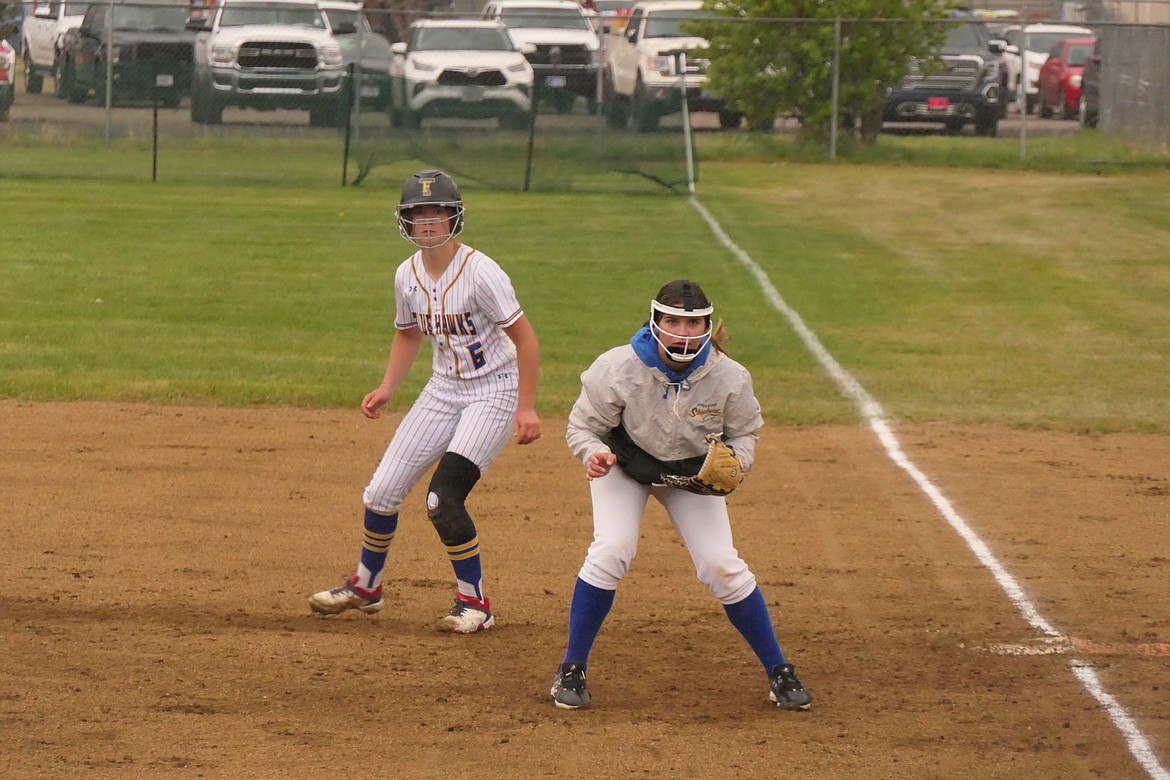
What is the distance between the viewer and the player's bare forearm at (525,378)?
655 centimetres

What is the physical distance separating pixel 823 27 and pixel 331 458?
62.5 feet

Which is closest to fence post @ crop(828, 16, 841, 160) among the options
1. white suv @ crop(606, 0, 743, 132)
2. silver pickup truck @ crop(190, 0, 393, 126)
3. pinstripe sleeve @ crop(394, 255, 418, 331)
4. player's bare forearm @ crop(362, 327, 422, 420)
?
white suv @ crop(606, 0, 743, 132)

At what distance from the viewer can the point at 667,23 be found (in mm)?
30359

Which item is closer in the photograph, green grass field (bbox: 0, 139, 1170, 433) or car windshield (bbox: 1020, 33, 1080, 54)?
green grass field (bbox: 0, 139, 1170, 433)

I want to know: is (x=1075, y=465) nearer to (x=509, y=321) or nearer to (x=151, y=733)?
(x=509, y=321)

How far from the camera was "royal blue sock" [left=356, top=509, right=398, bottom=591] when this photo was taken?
6.99m

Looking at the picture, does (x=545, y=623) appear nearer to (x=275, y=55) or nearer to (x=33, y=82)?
(x=275, y=55)

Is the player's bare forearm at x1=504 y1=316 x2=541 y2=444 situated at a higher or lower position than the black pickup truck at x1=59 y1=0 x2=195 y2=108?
lower

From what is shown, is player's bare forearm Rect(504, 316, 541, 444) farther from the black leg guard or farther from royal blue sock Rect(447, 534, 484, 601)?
royal blue sock Rect(447, 534, 484, 601)

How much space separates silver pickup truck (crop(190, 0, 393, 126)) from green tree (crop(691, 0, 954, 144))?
620 cm

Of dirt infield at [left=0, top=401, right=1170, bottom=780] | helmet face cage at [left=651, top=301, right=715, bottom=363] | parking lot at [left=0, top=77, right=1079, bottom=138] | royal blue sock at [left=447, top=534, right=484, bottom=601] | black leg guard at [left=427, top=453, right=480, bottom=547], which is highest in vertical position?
parking lot at [left=0, top=77, right=1079, bottom=138]

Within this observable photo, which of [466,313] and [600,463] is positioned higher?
[466,313]

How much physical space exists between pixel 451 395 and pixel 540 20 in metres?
25.2

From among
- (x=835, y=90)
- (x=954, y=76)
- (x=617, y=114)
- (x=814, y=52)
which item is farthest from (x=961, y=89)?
(x=617, y=114)
